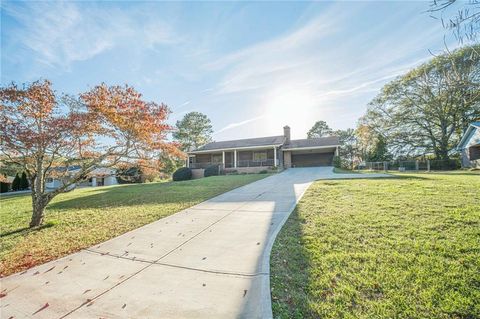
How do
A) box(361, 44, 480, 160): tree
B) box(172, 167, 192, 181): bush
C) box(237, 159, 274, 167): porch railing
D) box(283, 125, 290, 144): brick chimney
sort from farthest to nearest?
box(283, 125, 290, 144): brick chimney
box(361, 44, 480, 160): tree
box(237, 159, 274, 167): porch railing
box(172, 167, 192, 181): bush

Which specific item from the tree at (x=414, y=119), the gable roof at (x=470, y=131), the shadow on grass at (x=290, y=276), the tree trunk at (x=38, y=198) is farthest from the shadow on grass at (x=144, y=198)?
the tree at (x=414, y=119)

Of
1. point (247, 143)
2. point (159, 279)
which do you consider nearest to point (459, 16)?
point (159, 279)

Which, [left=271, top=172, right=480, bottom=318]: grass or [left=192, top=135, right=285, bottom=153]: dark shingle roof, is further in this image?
[left=192, top=135, right=285, bottom=153]: dark shingle roof

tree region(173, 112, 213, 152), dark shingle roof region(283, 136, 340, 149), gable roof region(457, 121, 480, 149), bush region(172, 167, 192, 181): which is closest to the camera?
gable roof region(457, 121, 480, 149)

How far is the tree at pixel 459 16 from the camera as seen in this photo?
214 cm

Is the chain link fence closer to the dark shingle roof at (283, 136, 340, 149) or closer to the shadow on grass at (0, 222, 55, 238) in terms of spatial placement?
the dark shingle roof at (283, 136, 340, 149)

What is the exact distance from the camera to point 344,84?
39.3 ft

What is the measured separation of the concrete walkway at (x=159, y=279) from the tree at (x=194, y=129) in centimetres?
3605

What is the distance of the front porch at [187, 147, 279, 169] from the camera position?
80.2ft

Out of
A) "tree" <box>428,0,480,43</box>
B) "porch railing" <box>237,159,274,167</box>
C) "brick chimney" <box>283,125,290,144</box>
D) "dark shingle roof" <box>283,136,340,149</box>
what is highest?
"brick chimney" <box>283,125,290,144</box>

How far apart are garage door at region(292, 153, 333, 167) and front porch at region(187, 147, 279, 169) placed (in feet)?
14.2

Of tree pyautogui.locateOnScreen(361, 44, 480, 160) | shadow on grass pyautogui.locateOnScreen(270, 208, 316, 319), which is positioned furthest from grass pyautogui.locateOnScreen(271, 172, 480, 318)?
tree pyautogui.locateOnScreen(361, 44, 480, 160)

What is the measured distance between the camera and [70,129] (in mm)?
6055

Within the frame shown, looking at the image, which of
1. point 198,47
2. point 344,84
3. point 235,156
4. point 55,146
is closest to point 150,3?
point 198,47
